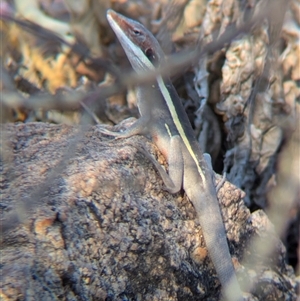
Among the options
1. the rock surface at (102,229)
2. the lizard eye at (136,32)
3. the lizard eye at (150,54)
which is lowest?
the rock surface at (102,229)

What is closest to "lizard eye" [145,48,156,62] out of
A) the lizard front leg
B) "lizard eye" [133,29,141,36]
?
"lizard eye" [133,29,141,36]

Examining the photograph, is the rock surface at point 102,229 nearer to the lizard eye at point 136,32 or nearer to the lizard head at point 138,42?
the lizard head at point 138,42

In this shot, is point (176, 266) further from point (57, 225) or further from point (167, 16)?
point (167, 16)

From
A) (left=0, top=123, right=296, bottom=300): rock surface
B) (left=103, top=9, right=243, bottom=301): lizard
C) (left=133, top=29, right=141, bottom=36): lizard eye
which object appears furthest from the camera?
(left=133, top=29, right=141, bottom=36): lizard eye

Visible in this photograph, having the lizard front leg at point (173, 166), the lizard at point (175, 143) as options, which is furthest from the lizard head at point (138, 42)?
the lizard front leg at point (173, 166)

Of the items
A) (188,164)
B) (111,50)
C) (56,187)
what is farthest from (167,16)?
(56,187)

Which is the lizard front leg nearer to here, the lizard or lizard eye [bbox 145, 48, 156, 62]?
the lizard

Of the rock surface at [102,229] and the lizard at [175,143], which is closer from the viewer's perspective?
the rock surface at [102,229]

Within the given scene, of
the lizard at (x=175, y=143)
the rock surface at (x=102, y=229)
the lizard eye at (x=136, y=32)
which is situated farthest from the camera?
the lizard eye at (x=136, y=32)

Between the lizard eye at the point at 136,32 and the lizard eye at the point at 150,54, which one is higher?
the lizard eye at the point at 136,32

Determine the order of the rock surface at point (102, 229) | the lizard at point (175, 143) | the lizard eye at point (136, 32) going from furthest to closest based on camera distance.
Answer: the lizard eye at point (136, 32) < the lizard at point (175, 143) < the rock surface at point (102, 229)

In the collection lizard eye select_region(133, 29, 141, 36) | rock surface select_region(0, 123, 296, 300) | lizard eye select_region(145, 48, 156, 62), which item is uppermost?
lizard eye select_region(133, 29, 141, 36)
